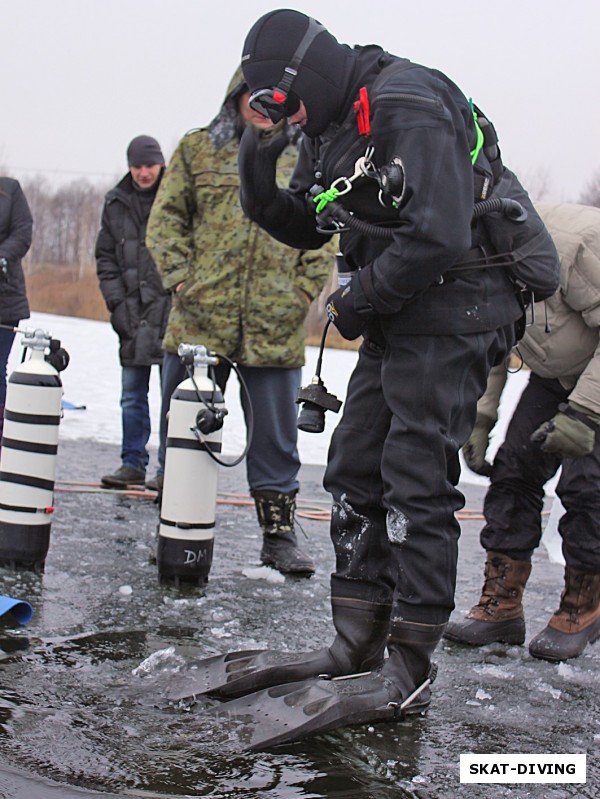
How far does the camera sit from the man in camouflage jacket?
514 centimetres

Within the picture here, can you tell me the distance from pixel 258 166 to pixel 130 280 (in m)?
4.06

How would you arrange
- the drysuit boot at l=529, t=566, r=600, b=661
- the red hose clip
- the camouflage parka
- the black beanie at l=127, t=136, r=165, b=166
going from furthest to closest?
the black beanie at l=127, t=136, r=165, b=166 < the camouflage parka < the drysuit boot at l=529, t=566, r=600, b=661 < the red hose clip

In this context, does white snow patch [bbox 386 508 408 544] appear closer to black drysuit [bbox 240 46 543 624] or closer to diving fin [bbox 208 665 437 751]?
black drysuit [bbox 240 46 543 624]

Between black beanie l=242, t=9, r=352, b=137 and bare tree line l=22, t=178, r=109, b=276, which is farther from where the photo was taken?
bare tree line l=22, t=178, r=109, b=276

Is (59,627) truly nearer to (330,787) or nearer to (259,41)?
(330,787)

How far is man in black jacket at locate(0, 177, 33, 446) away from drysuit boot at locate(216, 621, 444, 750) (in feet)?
16.4

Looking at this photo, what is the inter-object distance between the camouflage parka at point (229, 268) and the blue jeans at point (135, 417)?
215 cm

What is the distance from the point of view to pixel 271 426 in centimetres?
517

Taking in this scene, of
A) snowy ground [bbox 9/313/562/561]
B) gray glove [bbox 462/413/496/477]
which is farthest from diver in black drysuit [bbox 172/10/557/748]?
snowy ground [bbox 9/313/562/561]

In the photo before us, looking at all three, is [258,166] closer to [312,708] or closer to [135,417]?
[312,708]

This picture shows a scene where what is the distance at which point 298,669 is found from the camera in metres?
3.23

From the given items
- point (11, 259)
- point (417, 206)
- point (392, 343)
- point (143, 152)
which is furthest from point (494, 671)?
point (11, 259)

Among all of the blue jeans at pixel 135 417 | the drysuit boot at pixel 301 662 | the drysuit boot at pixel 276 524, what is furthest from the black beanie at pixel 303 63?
the blue jeans at pixel 135 417

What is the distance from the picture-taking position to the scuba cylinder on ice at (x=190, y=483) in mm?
4602
